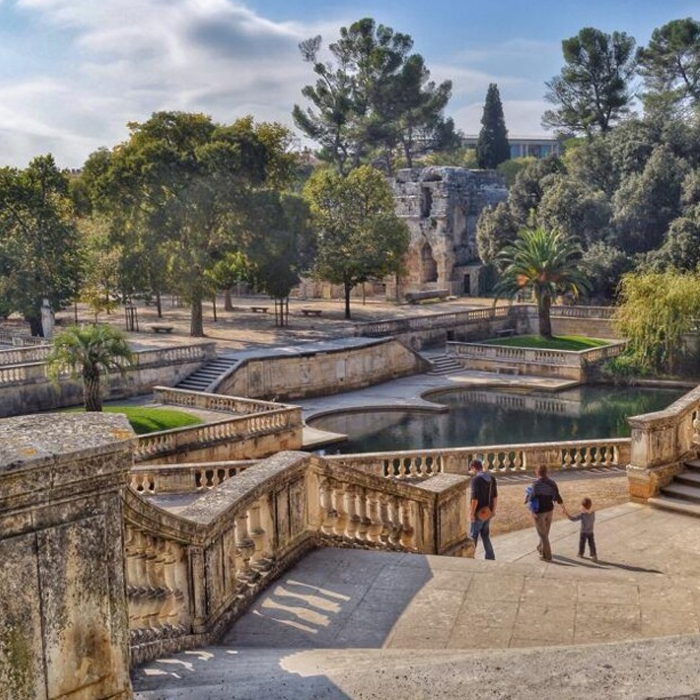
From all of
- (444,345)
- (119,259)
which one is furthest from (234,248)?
(444,345)

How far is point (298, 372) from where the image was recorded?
3678 cm

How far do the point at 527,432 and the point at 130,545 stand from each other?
28.1 meters

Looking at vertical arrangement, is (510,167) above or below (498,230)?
above

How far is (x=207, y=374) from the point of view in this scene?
3456 cm

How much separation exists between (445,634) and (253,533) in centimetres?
189

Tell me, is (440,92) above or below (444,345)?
above

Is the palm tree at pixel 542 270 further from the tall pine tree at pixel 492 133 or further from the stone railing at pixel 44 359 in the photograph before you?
the tall pine tree at pixel 492 133

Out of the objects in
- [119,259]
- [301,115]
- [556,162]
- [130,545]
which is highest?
[301,115]

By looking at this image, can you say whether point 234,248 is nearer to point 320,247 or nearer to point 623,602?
point 320,247

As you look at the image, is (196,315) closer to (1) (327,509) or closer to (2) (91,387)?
(2) (91,387)

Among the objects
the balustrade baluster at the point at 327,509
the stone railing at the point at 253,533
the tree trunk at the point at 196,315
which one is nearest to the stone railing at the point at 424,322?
the tree trunk at the point at 196,315

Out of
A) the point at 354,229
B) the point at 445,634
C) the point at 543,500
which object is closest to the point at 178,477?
the point at 543,500

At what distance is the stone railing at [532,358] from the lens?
41.5m

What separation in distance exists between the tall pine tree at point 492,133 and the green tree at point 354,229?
33145 mm
